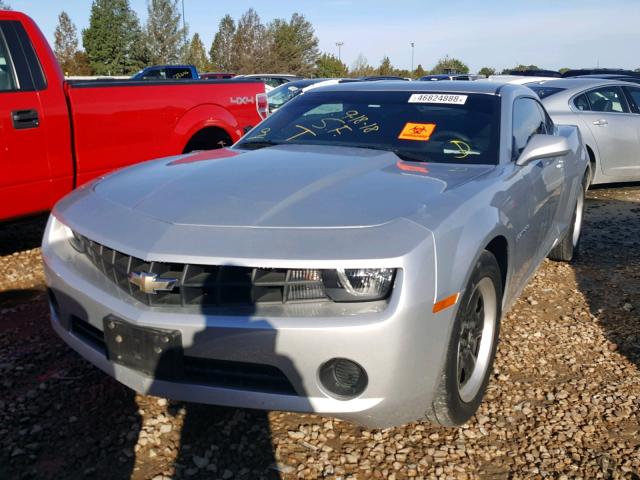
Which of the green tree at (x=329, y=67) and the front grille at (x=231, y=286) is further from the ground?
the front grille at (x=231, y=286)

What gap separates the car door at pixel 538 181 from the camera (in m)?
3.61

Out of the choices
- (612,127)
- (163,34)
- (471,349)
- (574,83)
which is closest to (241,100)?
(471,349)

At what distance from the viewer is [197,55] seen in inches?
2516

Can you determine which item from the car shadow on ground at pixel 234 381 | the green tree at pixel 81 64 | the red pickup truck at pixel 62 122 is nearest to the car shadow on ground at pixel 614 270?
the car shadow on ground at pixel 234 381

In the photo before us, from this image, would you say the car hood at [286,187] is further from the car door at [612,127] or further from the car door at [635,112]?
the car door at [635,112]

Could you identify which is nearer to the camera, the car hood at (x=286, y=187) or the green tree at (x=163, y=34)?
the car hood at (x=286, y=187)

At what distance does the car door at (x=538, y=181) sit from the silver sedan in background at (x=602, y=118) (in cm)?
375

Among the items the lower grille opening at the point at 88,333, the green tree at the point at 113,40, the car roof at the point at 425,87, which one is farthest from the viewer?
the green tree at the point at 113,40

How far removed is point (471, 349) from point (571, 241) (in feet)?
9.34

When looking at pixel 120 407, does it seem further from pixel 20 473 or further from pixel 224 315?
pixel 224 315

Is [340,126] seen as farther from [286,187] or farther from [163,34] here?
[163,34]

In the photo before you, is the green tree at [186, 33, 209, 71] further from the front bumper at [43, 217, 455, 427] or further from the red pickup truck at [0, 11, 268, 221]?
the front bumper at [43, 217, 455, 427]

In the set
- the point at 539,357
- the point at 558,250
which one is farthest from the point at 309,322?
the point at 558,250

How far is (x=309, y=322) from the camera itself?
224cm
